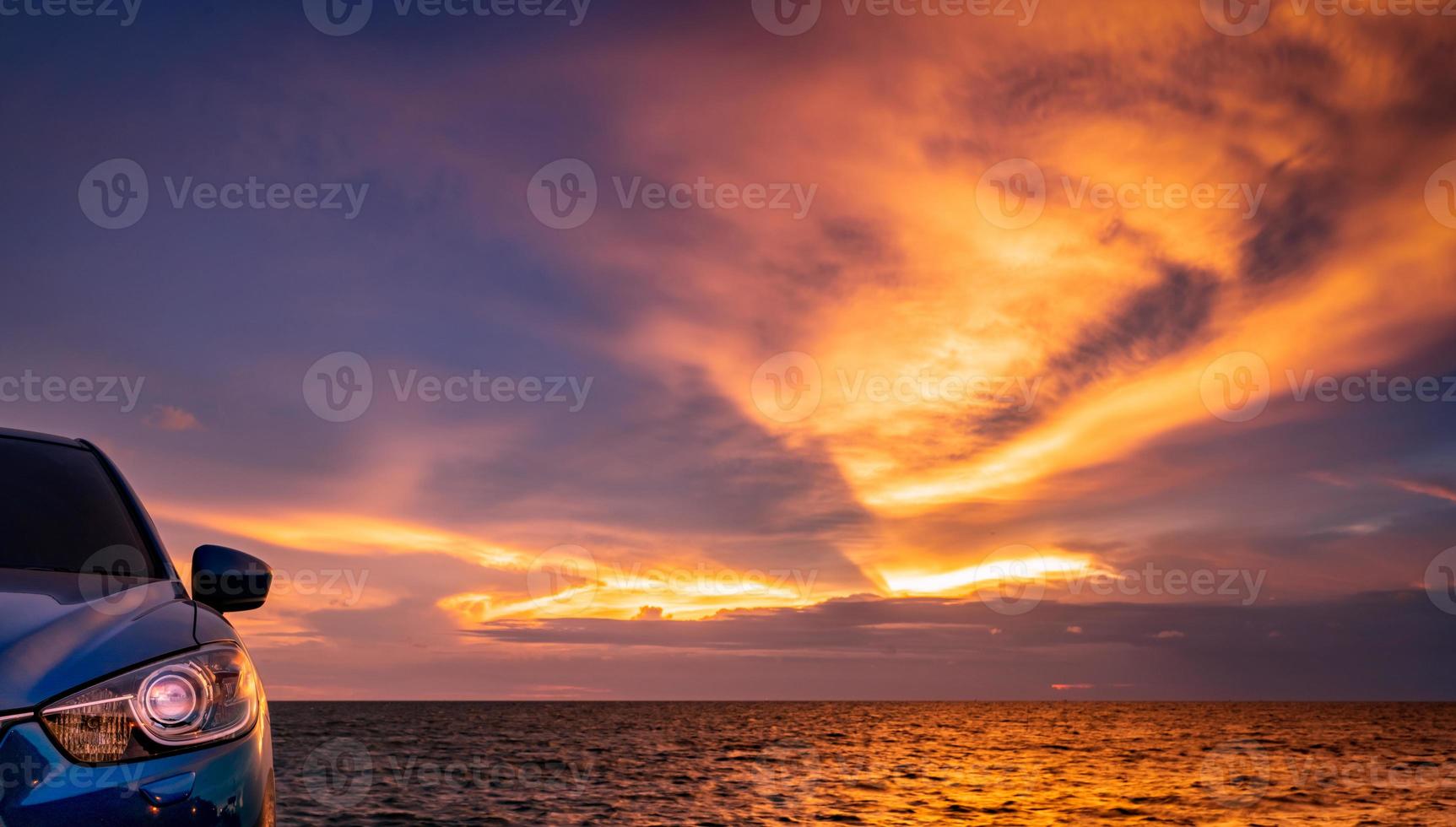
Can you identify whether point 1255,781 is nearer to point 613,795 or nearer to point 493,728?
point 613,795

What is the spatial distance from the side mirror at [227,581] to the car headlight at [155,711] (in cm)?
82

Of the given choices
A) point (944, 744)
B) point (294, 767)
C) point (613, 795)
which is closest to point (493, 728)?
point (944, 744)

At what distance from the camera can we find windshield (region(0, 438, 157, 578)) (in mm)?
3314

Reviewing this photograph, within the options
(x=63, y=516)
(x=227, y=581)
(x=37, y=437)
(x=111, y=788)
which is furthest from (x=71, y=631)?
(x=37, y=437)

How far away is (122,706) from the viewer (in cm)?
229

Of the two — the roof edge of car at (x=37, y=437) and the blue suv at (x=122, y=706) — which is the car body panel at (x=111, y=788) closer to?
the blue suv at (x=122, y=706)

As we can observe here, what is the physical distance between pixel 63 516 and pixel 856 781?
3520cm

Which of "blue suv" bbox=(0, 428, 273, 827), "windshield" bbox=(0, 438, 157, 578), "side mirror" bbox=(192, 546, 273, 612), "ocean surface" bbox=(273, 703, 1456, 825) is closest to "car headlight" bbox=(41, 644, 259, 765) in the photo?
"blue suv" bbox=(0, 428, 273, 827)

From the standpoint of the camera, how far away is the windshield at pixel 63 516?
331 centimetres

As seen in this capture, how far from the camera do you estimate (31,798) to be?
206 centimetres

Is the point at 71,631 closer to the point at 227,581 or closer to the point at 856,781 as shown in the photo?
the point at 227,581

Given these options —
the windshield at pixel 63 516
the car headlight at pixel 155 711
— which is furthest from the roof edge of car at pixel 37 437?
the car headlight at pixel 155 711

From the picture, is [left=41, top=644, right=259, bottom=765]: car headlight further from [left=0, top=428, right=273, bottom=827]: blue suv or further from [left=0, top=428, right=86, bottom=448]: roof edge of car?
[left=0, top=428, right=86, bottom=448]: roof edge of car

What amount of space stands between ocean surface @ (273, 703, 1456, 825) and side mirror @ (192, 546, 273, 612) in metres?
20.9
